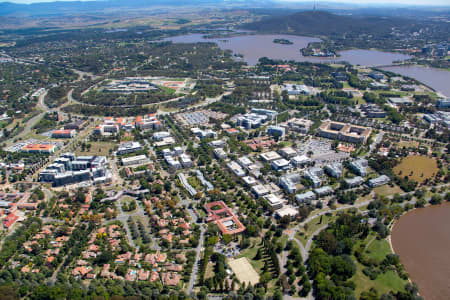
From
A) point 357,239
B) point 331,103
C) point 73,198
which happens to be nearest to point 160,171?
point 73,198

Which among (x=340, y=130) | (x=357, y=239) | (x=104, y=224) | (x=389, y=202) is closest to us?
(x=357, y=239)

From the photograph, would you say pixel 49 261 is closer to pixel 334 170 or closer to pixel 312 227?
pixel 312 227

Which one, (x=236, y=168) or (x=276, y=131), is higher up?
(x=276, y=131)

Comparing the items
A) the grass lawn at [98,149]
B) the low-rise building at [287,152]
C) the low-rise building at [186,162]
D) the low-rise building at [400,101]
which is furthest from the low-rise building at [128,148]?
the low-rise building at [400,101]

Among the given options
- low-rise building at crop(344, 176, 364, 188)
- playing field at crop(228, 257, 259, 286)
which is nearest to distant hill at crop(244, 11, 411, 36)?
low-rise building at crop(344, 176, 364, 188)

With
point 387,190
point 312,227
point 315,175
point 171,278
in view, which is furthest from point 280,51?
point 171,278

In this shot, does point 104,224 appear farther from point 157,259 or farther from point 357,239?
point 357,239
